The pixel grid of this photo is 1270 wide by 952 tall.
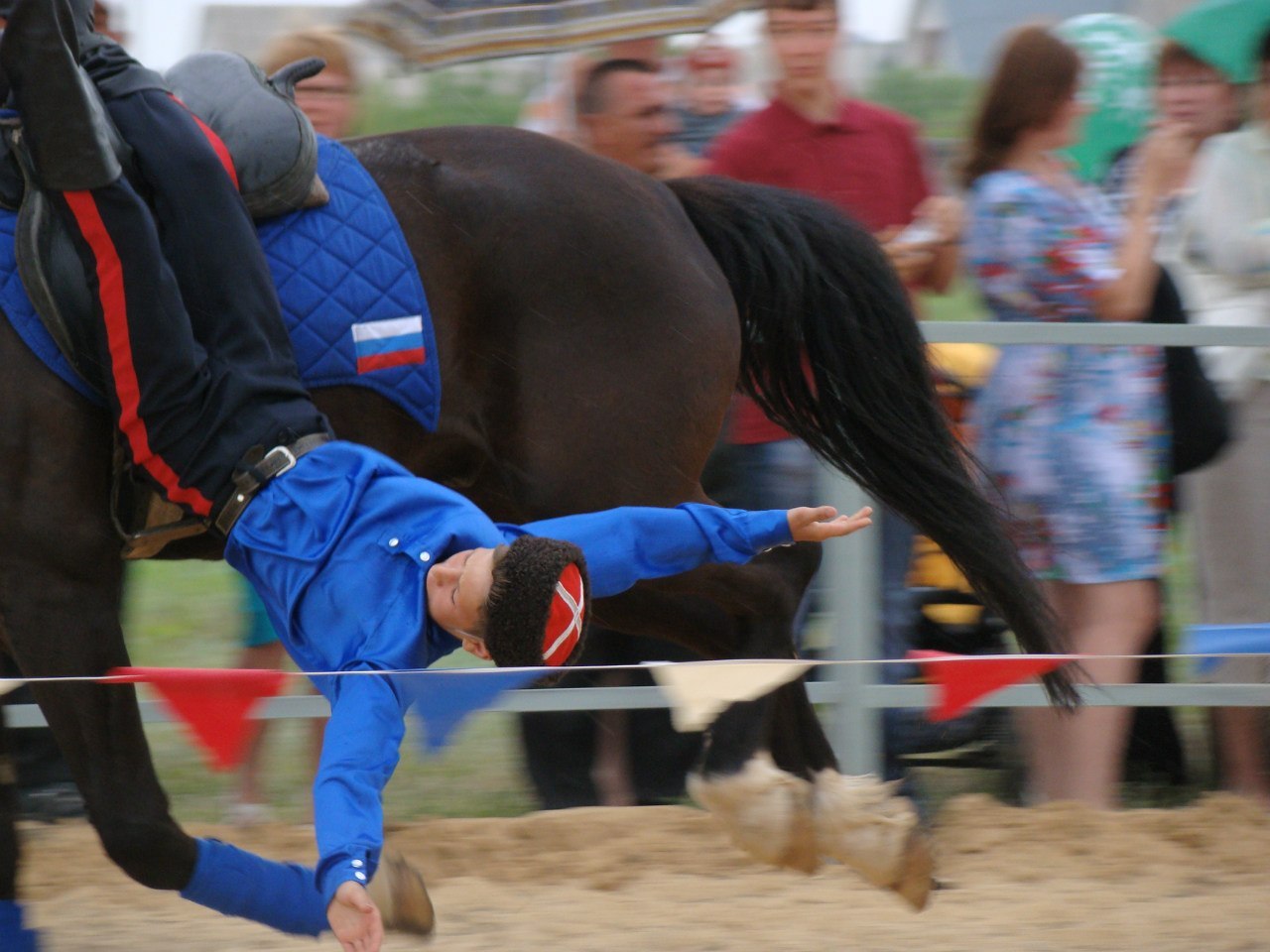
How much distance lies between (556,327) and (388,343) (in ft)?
1.15

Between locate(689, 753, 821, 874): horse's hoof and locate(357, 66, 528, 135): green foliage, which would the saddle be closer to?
locate(689, 753, 821, 874): horse's hoof

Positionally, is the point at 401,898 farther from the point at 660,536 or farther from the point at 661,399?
the point at 661,399

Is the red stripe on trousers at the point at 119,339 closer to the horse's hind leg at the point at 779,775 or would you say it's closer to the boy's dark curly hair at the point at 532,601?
the boy's dark curly hair at the point at 532,601

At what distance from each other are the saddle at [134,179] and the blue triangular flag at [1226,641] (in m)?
2.13

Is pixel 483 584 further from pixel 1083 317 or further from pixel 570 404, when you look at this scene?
pixel 1083 317

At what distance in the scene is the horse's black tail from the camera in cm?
347

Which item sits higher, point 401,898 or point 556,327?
point 556,327

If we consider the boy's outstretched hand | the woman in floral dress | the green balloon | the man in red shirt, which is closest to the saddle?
the boy's outstretched hand

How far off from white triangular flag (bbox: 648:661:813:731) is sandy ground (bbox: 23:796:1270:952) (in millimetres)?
716

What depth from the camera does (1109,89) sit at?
4973 millimetres

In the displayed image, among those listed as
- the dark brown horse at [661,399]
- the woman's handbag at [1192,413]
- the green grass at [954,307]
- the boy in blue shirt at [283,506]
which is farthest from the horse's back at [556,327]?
the green grass at [954,307]

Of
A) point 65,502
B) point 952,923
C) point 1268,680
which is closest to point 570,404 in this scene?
point 65,502

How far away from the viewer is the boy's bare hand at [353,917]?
6.93 ft

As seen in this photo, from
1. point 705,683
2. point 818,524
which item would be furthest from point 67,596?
point 818,524
